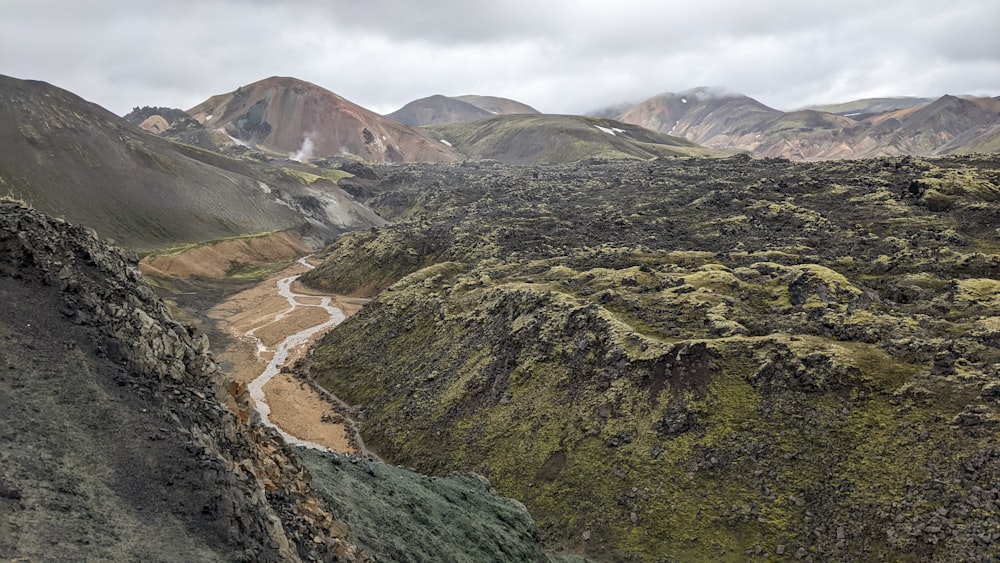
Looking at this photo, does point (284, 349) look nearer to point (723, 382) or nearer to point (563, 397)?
point (563, 397)

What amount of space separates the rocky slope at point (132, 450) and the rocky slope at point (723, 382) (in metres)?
13.6

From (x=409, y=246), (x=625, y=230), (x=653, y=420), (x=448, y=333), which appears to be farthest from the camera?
(x=409, y=246)

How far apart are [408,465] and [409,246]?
6098cm

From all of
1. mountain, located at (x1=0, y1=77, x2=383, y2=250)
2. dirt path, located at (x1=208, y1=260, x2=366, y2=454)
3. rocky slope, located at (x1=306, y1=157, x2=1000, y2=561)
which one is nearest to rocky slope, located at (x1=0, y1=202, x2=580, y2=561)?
rocky slope, located at (x1=306, y1=157, x2=1000, y2=561)

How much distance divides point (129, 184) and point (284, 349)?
100284 millimetres

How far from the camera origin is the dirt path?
52.1 metres

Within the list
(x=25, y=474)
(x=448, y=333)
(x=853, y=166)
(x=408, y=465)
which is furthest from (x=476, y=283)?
(x=853, y=166)

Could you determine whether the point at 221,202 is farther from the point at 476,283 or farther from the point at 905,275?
the point at 905,275

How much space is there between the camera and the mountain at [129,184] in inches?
5094

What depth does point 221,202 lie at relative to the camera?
517 ft

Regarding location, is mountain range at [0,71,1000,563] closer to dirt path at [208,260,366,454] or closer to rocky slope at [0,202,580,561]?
rocky slope at [0,202,580,561]

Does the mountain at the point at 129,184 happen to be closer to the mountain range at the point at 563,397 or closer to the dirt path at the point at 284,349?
the dirt path at the point at 284,349

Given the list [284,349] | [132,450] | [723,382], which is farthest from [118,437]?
[284,349]

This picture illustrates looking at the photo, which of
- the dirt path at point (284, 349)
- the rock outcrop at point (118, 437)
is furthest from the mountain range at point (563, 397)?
the dirt path at point (284, 349)
